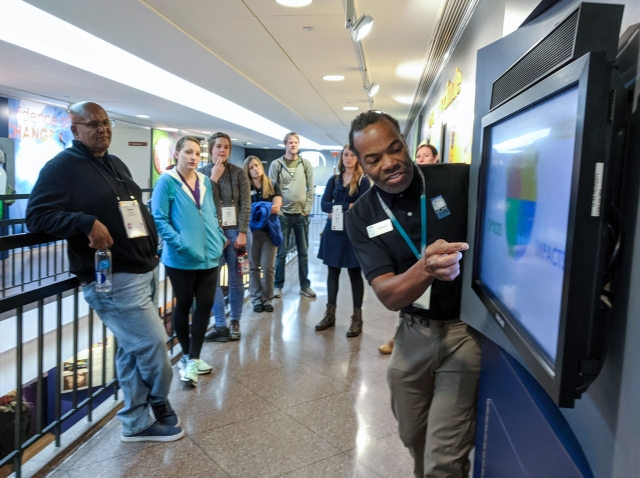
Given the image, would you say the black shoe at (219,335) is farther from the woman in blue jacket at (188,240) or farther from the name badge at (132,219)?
the name badge at (132,219)

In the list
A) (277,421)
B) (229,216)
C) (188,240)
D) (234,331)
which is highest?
(229,216)

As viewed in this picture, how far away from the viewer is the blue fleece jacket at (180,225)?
10.3 ft

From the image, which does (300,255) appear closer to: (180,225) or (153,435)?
(180,225)

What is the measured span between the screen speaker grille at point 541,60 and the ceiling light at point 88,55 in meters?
4.75

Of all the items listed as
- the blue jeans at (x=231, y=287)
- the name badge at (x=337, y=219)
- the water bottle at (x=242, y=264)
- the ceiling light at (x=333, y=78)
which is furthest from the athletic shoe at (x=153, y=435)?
the ceiling light at (x=333, y=78)

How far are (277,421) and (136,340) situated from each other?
971 millimetres

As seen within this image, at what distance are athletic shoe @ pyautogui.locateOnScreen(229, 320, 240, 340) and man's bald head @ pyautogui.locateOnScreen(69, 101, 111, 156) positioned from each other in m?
2.32

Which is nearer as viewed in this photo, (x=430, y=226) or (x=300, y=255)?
(x=430, y=226)

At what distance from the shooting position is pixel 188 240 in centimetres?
316

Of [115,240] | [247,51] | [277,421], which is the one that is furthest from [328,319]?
[247,51]

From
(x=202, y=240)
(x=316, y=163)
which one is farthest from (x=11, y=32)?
(x=316, y=163)

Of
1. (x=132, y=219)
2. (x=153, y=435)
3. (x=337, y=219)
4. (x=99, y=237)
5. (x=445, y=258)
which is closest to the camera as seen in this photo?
(x=445, y=258)

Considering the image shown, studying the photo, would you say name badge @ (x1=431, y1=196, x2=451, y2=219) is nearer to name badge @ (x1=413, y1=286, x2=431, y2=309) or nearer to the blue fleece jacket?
name badge @ (x1=413, y1=286, x2=431, y2=309)

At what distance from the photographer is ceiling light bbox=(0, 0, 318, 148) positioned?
5.75 metres
